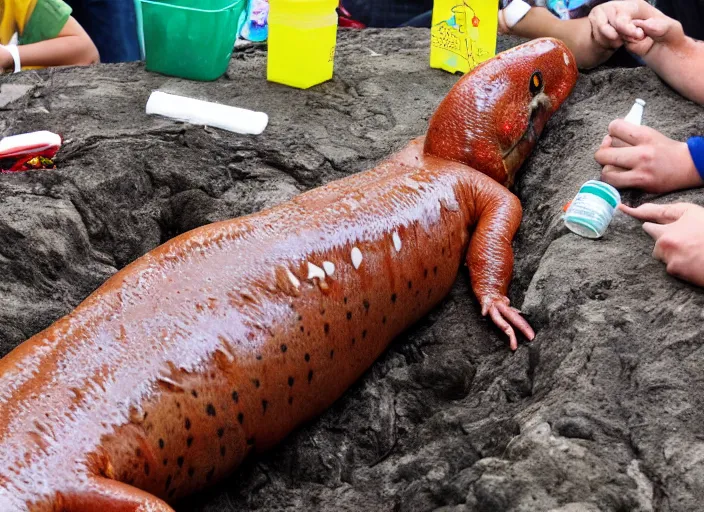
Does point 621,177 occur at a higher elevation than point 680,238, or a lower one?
lower

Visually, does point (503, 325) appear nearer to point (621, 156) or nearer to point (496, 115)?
point (621, 156)

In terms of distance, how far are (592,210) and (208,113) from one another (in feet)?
6.59

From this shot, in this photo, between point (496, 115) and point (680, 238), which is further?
point (496, 115)

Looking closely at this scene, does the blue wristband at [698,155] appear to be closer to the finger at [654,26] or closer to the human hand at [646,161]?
the human hand at [646,161]

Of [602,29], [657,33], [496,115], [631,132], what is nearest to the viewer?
[631,132]

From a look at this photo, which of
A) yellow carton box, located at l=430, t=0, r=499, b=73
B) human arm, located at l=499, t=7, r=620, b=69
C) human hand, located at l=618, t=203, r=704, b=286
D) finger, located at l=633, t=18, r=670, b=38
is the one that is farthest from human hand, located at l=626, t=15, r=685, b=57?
human hand, located at l=618, t=203, r=704, b=286

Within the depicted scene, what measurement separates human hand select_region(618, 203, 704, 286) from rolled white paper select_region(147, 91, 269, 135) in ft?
6.55

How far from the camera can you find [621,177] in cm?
329

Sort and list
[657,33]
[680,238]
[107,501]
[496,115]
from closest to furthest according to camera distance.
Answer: [107,501], [680,238], [496,115], [657,33]

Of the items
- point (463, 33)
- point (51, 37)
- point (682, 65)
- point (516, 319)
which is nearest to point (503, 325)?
point (516, 319)

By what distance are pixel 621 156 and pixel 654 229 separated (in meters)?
0.56

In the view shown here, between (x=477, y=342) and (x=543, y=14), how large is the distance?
2.82 m

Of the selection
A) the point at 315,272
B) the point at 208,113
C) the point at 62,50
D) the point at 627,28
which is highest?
the point at 627,28

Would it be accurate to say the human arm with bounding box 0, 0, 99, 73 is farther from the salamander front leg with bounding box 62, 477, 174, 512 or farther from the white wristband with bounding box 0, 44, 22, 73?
the salamander front leg with bounding box 62, 477, 174, 512
